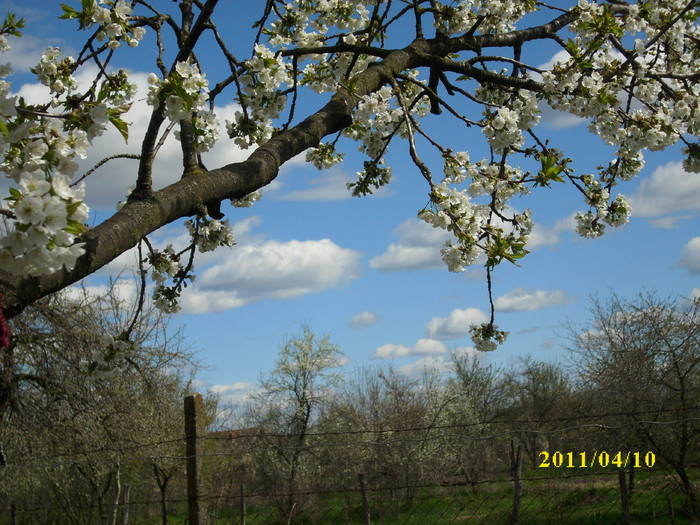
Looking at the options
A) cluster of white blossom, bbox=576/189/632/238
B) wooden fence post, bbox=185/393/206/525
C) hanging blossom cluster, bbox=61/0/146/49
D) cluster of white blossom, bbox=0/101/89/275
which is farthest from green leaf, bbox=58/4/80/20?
cluster of white blossom, bbox=576/189/632/238

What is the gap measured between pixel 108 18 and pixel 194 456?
239 centimetres

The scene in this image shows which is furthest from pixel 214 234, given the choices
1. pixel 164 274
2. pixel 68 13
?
pixel 68 13

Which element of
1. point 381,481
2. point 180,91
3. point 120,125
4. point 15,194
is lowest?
point 381,481

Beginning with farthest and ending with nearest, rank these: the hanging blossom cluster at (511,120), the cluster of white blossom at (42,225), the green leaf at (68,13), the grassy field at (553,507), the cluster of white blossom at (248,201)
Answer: the grassy field at (553,507)
the cluster of white blossom at (248,201)
the hanging blossom cluster at (511,120)
the green leaf at (68,13)
the cluster of white blossom at (42,225)

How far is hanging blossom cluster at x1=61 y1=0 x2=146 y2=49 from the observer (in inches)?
129

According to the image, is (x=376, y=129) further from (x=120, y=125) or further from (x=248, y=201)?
(x=120, y=125)

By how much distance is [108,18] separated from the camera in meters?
3.36

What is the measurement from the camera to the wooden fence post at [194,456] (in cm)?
414

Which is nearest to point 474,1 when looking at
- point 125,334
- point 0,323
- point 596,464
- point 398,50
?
point 398,50

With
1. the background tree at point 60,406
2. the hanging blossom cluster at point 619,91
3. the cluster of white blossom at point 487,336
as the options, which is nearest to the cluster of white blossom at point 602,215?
the hanging blossom cluster at point 619,91

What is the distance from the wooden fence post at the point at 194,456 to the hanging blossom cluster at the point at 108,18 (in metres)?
2.06

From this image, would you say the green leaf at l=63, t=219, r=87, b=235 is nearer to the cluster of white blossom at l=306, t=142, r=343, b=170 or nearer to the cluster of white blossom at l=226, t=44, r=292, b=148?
the cluster of white blossom at l=226, t=44, r=292, b=148

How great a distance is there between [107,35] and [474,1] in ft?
8.49

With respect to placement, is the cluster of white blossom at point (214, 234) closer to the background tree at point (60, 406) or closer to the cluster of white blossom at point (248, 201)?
the cluster of white blossom at point (248, 201)
